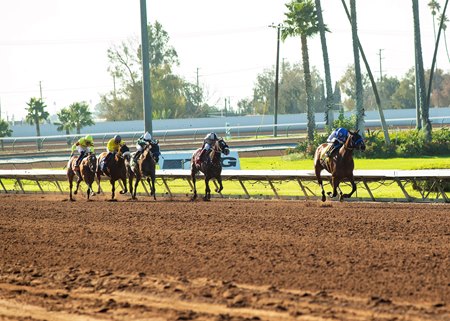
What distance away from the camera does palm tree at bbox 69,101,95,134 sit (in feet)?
249

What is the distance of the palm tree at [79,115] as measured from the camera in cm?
7581

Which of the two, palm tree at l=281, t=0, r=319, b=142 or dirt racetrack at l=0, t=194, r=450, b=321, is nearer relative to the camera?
dirt racetrack at l=0, t=194, r=450, b=321

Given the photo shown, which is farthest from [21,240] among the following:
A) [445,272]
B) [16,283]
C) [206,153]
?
[206,153]

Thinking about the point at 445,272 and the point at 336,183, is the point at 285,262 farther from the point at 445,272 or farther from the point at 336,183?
the point at 336,183

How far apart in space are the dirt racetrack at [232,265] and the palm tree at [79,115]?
58.0m

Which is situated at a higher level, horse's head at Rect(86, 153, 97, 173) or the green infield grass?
horse's head at Rect(86, 153, 97, 173)

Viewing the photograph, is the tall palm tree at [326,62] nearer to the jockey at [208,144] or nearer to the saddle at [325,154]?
the jockey at [208,144]

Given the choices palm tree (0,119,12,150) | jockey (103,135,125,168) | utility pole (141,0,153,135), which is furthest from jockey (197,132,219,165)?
palm tree (0,119,12,150)

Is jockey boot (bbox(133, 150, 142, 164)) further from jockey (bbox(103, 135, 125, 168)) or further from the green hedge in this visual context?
the green hedge

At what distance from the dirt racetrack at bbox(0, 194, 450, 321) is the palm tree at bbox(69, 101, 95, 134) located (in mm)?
58012

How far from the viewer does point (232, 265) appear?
11195mm

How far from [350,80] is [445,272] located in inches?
4834

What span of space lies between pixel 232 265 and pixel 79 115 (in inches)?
2601

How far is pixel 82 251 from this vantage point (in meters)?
13.2
